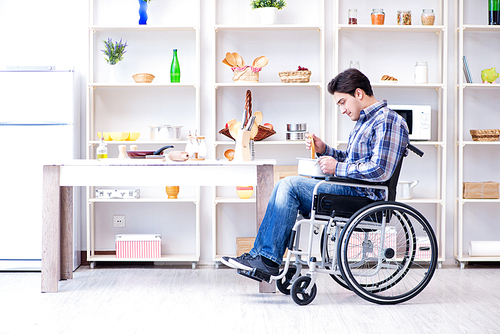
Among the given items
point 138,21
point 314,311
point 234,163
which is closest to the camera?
point 314,311

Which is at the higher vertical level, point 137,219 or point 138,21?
point 138,21

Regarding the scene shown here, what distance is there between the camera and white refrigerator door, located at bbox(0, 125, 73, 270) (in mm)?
3340

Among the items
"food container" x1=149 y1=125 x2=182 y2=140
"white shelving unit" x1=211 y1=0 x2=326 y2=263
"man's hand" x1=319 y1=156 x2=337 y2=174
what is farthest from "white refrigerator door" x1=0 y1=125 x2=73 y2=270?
"man's hand" x1=319 y1=156 x2=337 y2=174

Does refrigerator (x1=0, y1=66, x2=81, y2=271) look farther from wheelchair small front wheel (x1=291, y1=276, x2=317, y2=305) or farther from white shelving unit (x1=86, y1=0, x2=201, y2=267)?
wheelchair small front wheel (x1=291, y1=276, x2=317, y2=305)

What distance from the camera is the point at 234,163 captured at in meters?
2.67

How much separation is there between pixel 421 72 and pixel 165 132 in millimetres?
1878

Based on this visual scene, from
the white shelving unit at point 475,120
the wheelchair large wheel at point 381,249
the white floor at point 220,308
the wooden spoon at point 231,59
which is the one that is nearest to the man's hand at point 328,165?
the wheelchair large wheel at point 381,249

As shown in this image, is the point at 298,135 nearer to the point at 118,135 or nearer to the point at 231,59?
the point at 231,59

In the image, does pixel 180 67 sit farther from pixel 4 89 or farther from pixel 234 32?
pixel 4 89

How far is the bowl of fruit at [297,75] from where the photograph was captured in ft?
11.2

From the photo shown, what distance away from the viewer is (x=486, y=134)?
346 cm

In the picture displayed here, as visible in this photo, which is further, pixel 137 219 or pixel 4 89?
pixel 137 219

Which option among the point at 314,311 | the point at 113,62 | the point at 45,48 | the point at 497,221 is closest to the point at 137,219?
the point at 113,62

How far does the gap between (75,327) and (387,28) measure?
2763 millimetres
